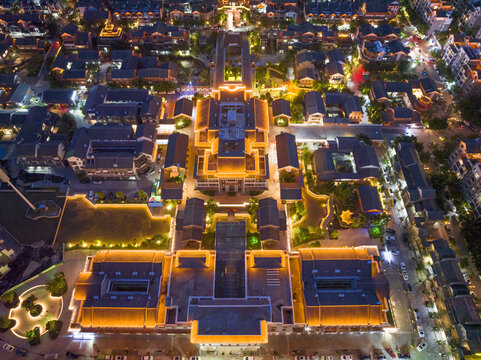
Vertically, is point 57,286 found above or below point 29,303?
above

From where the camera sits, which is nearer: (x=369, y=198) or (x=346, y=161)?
(x=369, y=198)

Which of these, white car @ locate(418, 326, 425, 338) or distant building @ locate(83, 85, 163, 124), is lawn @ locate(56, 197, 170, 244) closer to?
distant building @ locate(83, 85, 163, 124)

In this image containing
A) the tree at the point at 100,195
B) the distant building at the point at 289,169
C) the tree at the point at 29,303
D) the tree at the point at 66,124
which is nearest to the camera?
the tree at the point at 29,303

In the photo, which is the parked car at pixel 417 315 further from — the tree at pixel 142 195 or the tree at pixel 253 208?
the tree at pixel 142 195

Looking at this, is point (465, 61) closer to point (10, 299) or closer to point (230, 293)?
point (230, 293)

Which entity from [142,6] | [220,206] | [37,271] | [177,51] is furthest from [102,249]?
[142,6]

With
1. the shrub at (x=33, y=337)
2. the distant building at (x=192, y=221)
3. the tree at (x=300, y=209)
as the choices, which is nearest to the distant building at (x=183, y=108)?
the distant building at (x=192, y=221)

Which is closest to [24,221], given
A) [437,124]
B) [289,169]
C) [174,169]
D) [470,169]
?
[174,169]

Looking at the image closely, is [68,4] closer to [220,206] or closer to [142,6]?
[142,6]
